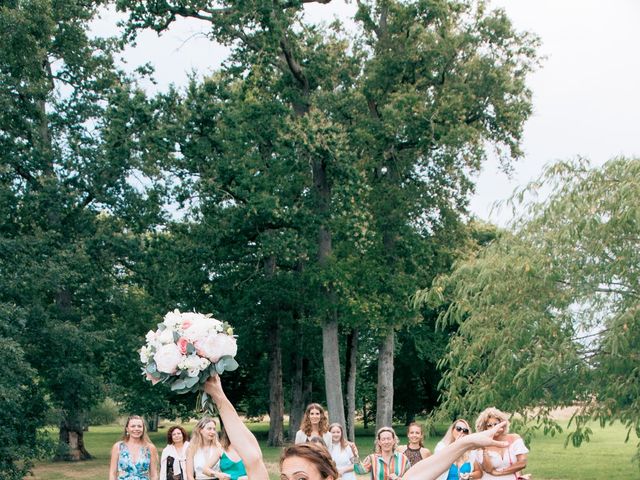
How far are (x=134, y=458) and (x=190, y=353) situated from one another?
264 inches

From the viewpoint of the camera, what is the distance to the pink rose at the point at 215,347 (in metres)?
5.11

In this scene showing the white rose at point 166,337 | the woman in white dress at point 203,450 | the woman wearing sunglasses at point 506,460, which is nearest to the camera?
the white rose at point 166,337

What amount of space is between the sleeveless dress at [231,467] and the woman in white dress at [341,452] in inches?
68.1

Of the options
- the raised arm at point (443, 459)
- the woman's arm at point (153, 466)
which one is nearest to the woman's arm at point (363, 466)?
the woman's arm at point (153, 466)

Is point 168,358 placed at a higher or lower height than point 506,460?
higher

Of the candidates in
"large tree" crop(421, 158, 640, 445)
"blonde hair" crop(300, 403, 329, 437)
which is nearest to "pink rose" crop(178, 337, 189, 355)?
"blonde hair" crop(300, 403, 329, 437)

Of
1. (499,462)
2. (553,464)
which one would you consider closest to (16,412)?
(499,462)

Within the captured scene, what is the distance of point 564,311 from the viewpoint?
17.1m

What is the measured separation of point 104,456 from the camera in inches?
1469

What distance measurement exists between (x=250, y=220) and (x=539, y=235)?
531 inches

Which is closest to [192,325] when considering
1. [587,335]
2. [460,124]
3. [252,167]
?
[587,335]

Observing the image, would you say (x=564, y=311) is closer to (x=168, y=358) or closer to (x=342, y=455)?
(x=342, y=455)

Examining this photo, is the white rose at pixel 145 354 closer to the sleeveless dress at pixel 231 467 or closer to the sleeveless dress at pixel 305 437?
the sleeveless dress at pixel 231 467

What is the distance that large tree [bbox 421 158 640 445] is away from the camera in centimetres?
1619
